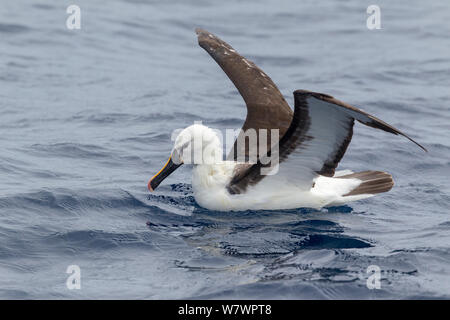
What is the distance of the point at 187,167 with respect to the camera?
11.8 meters

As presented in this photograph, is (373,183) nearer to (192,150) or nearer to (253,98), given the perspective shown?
(192,150)

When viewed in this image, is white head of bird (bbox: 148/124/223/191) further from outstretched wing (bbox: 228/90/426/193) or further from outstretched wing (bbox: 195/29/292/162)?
outstretched wing (bbox: 195/29/292/162)

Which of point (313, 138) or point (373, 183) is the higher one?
point (313, 138)

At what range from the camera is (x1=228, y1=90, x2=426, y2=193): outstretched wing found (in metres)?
7.71

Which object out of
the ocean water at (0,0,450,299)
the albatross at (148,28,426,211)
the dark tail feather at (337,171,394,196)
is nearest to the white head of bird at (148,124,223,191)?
the albatross at (148,28,426,211)

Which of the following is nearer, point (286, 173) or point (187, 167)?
point (286, 173)

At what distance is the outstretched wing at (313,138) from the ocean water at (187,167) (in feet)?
1.57

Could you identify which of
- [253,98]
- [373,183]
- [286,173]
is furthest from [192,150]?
[373,183]

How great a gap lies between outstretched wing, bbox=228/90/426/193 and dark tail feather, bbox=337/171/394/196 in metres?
0.39

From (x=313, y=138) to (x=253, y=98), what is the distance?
249 cm

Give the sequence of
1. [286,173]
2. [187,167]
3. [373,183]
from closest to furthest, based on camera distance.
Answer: [286,173] → [373,183] → [187,167]
